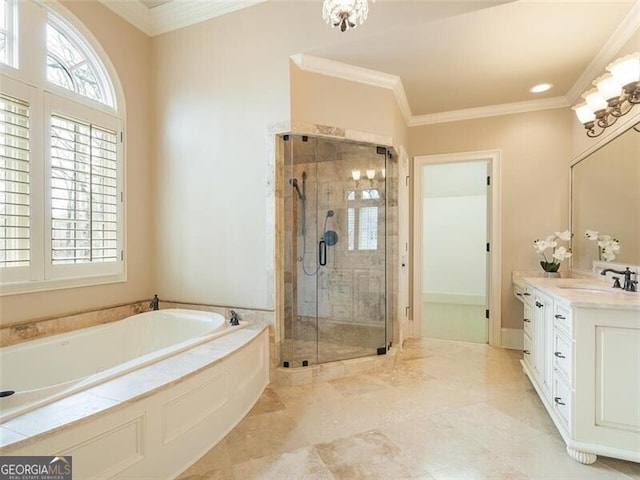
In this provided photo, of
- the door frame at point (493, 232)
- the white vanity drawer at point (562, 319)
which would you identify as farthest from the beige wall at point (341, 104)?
the white vanity drawer at point (562, 319)

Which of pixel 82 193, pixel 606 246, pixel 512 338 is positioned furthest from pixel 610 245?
pixel 82 193

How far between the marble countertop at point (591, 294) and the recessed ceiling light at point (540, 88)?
1.89 m

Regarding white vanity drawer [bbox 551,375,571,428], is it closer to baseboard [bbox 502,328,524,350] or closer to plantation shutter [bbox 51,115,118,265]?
baseboard [bbox 502,328,524,350]

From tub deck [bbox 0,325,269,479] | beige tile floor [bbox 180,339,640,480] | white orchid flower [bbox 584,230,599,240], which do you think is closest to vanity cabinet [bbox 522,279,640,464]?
beige tile floor [bbox 180,339,640,480]

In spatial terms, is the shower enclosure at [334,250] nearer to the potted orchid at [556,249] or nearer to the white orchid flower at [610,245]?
the potted orchid at [556,249]

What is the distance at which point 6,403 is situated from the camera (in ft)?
4.25

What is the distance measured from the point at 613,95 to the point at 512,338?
8.30 feet

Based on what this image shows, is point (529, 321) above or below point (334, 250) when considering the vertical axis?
below

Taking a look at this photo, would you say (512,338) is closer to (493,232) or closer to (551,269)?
(551,269)

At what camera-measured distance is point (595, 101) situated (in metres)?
2.31

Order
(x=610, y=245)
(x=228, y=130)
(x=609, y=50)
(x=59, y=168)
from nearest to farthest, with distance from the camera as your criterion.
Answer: (x=59, y=168) → (x=609, y=50) → (x=610, y=245) → (x=228, y=130)

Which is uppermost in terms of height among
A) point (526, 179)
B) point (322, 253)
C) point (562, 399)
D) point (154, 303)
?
point (526, 179)

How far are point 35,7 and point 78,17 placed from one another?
312 mm

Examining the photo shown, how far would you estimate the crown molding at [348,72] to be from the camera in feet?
8.68
